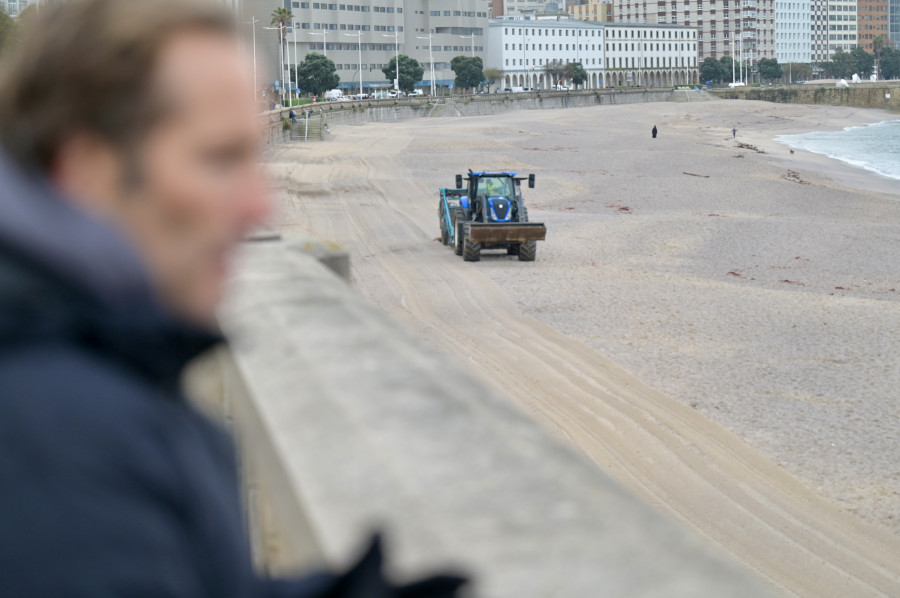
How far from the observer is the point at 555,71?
517 feet

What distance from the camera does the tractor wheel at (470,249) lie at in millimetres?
21375

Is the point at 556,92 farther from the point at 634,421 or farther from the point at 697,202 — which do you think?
the point at 634,421

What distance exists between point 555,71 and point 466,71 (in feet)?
91.6

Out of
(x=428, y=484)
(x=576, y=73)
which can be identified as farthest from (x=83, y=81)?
(x=576, y=73)

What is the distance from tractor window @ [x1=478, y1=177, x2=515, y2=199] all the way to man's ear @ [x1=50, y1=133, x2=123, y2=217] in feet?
70.0

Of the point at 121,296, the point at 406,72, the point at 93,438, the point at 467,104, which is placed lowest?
the point at 93,438

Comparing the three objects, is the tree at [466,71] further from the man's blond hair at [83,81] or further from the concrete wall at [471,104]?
the man's blond hair at [83,81]

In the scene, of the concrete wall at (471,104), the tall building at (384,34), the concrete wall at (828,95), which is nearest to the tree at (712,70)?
the concrete wall at (828,95)

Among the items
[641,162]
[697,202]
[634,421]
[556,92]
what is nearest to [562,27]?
[556,92]

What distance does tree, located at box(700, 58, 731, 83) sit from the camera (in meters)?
174

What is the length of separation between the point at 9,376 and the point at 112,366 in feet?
0.32

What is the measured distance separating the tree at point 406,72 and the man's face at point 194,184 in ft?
409

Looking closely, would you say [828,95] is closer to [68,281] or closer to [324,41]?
[324,41]

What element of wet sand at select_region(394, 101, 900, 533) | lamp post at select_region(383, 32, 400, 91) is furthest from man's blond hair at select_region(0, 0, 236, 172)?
lamp post at select_region(383, 32, 400, 91)
